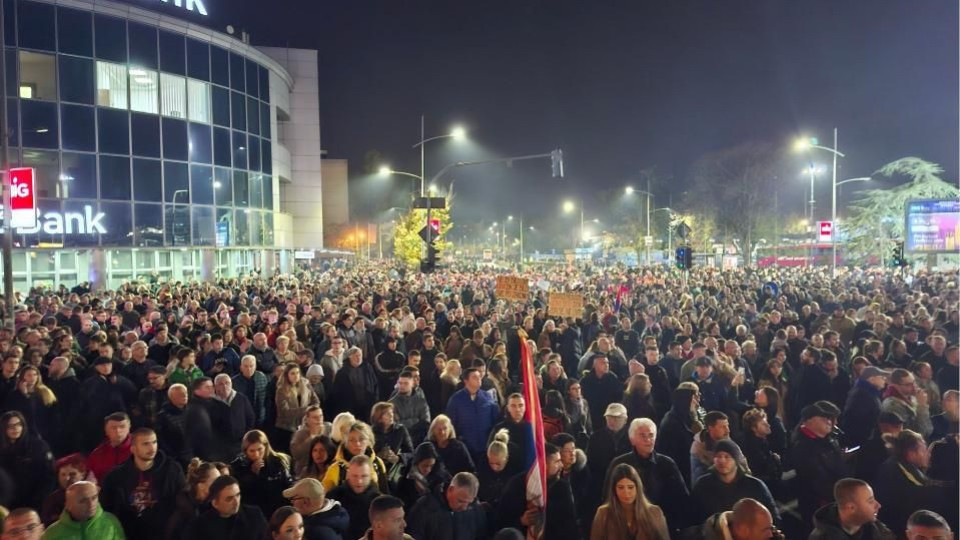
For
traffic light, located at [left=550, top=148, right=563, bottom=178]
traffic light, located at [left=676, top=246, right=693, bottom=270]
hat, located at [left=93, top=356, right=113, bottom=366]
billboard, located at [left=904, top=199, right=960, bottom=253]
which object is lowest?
hat, located at [left=93, top=356, right=113, bottom=366]

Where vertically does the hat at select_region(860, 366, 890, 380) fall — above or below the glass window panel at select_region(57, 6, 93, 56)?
below

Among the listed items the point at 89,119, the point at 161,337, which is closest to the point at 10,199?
the point at 161,337

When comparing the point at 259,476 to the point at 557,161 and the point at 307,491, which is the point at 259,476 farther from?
the point at 557,161

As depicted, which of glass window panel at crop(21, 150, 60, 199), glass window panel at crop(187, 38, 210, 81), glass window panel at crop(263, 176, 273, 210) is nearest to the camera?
glass window panel at crop(21, 150, 60, 199)

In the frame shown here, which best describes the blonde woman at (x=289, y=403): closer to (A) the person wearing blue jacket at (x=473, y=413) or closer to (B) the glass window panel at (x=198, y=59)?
(A) the person wearing blue jacket at (x=473, y=413)

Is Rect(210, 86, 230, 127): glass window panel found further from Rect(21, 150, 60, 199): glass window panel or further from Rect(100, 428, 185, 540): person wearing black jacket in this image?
Rect(100, 428, 185, 540): person wearing black jacket

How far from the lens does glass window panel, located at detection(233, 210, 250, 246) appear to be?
38.8 m

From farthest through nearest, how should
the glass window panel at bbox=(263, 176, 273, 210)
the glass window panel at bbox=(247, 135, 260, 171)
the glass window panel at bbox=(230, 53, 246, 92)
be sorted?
the glass window panel at bbox=(263, 176, 273, 210)
the glass window panel at bbox=(247, 135, 260, 171)
the glass window panel at bbox=(230, 53, 246, 92)

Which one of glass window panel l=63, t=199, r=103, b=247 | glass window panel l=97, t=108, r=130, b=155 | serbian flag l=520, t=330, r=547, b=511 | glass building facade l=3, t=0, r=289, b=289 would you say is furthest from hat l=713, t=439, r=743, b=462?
glass window panel l=97, t=108, r=130, b=155

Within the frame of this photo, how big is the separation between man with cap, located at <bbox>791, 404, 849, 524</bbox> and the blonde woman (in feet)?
16.6

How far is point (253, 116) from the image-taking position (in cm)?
4044

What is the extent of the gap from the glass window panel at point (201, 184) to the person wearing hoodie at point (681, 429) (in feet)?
106

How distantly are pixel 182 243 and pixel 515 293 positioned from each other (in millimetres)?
26211

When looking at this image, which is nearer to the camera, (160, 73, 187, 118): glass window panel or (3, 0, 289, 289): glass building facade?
(3, 0, 289, 289): glass building facade
